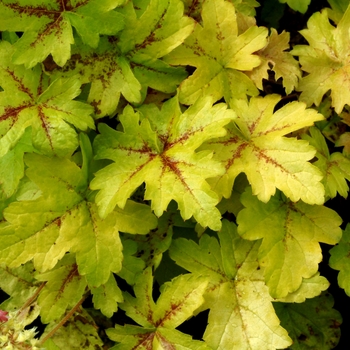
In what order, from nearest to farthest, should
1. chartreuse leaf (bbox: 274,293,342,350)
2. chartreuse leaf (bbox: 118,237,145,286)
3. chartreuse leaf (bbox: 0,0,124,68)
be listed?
1. chartreuse leaf (bbox: 0,0,124,68)
2. chartreuse leaf (bbox: 118,237,145,286)
3. chartreuse leaf (bbox: 274,293,342,350)

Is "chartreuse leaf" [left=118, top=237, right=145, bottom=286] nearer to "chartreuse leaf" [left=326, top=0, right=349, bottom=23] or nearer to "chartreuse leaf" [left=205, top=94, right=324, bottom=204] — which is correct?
"chartreuse leaf" [left=205, top=94, right=324, bottom=204]

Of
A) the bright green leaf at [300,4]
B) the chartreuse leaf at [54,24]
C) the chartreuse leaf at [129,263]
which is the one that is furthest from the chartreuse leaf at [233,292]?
the bright green leaf at [300,4]

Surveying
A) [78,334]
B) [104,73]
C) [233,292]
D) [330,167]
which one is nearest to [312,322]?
[233,292]

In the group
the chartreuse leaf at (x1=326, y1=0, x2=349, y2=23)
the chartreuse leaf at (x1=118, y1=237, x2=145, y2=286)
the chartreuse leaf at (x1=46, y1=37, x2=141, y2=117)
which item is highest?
the chartreuse leaf at (x1=46, y1=37, x2=141, y2=117)

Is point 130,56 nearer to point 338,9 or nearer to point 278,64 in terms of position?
point 278,64

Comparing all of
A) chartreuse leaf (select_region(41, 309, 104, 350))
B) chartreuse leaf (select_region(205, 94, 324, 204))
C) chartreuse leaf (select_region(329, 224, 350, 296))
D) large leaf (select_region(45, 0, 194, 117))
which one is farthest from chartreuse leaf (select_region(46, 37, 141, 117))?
chartreuse leaf (select_region(329, 224, 350, 296))

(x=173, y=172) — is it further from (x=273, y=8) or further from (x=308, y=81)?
(x=273, y=8)

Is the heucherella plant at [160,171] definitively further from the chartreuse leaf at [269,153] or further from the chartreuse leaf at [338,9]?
the chartreuse leaf at [338,9]
